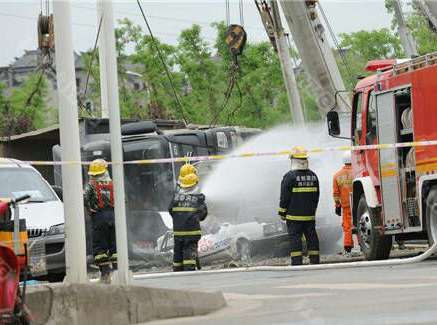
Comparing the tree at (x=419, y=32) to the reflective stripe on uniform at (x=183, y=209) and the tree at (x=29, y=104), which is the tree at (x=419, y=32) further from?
the reflective stripe on uniform at (x=183, y=209)

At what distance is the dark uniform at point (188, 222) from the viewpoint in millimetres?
16797

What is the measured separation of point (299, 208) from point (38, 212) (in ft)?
13.0

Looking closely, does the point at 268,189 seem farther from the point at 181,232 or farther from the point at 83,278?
the point at 83,278

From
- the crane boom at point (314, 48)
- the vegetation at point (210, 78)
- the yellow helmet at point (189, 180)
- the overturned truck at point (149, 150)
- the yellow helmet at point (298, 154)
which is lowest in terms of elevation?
the yellow helmet at point (189, 180)

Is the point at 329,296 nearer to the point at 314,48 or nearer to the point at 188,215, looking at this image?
the point at 188,215

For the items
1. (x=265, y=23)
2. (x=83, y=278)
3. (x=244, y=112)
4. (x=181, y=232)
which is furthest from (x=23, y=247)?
(x=244, y=112)

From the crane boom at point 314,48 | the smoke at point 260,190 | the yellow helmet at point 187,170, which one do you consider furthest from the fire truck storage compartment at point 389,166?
the crane boom at point 314,48

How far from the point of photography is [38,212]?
49.5ft

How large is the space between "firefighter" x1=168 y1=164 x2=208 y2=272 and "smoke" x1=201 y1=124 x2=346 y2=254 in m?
3.71

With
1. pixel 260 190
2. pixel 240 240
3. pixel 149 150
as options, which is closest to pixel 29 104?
pixel 149 150

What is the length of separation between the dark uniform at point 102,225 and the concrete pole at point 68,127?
4902 millimetres

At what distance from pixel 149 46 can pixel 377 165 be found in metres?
37.8

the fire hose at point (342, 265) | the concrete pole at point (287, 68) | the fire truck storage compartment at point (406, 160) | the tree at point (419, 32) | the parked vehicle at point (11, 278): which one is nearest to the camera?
the parked vehicle at point (11, 278)

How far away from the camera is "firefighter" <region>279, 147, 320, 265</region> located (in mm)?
16984
